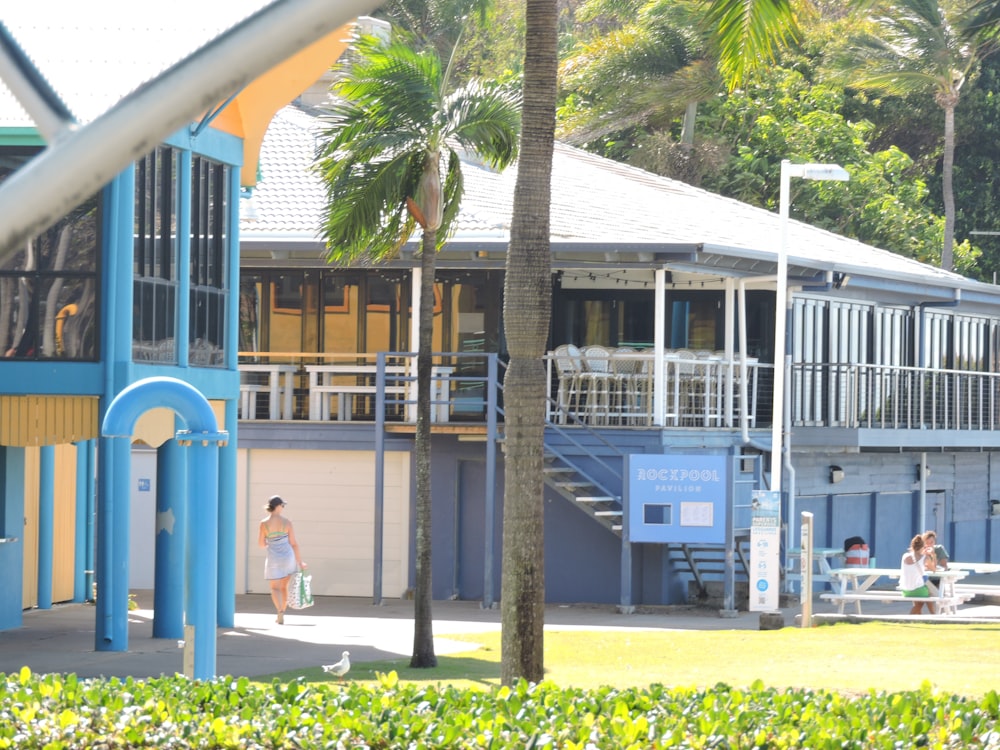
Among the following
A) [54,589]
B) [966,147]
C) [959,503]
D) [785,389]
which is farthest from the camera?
[966,147]

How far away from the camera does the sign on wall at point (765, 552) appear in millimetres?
20234

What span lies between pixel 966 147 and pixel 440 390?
82.8ft

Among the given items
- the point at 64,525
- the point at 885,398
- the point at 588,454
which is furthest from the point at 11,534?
the point at 885,398

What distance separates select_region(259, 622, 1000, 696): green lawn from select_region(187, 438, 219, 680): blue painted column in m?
2.80

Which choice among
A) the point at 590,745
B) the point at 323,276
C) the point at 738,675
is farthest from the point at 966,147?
the point at 590,745

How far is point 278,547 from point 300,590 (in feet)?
1.88

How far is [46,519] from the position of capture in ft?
65.9

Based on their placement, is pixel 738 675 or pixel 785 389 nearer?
pixel 738 675

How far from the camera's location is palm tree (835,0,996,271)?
3931 centimetres

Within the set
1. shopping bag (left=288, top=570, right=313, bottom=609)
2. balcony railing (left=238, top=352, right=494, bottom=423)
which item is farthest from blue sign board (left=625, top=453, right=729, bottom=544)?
shopping bag (left=288, top=570, right=313, bottom=609)

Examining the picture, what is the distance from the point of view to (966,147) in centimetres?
4506

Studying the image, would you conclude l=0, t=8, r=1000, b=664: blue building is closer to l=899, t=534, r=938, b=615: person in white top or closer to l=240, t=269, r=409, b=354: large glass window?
l=240, t=269, r=409, b=354: large glass window

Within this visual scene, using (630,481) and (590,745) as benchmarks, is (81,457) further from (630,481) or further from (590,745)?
(590,745)

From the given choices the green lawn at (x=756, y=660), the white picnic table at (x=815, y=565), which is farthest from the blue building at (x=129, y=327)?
the white picnic table at (x=815, y=565)
